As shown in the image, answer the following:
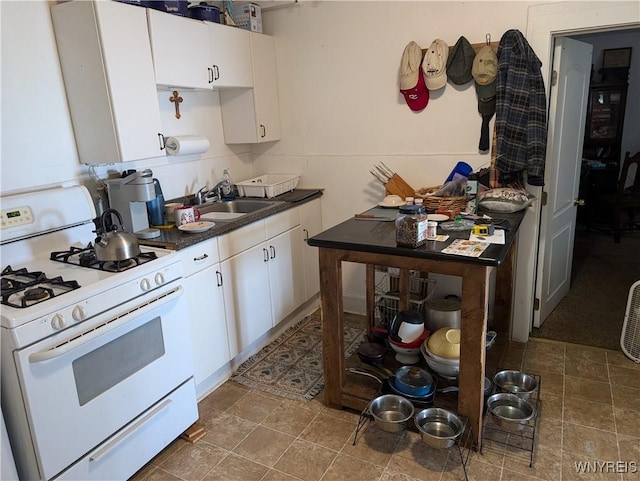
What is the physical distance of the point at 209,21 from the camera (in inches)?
112

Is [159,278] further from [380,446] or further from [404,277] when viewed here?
[404,277]

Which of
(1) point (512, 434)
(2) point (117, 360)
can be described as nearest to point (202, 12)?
(2) point (117, 360)

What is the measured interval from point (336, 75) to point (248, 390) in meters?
2.20

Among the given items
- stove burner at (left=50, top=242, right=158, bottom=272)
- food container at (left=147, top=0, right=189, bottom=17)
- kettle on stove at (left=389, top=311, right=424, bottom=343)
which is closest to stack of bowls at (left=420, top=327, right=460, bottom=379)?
kettle on stove at (left=389, top=311, right=424, bottom=343)

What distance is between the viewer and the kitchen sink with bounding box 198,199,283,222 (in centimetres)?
305

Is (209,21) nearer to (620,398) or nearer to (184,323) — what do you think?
(184,323)

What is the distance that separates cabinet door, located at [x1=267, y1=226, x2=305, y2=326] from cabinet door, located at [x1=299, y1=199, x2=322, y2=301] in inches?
2.5

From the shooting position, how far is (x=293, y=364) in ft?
9.52

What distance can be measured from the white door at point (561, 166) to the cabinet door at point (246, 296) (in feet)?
5.95

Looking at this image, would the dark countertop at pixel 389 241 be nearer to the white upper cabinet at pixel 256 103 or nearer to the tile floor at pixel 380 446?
the tile floor at pixel 380 446

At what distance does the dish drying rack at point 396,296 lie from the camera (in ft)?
9.62

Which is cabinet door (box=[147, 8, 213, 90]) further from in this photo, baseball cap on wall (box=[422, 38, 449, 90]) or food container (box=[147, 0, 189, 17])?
baseball cap on wall (box=[422, 38, 449, 90])

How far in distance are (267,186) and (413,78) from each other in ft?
3.98

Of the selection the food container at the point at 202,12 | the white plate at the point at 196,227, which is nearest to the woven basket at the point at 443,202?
the white plate at the point at 196,227
